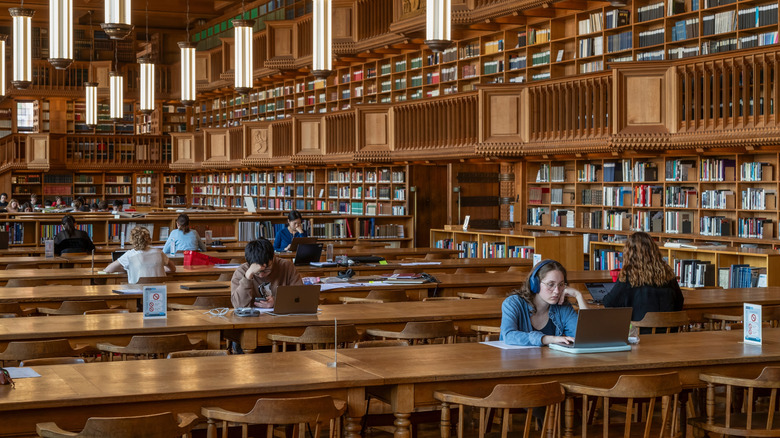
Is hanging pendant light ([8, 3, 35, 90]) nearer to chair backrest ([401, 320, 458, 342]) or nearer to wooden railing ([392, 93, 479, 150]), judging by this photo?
wooden railing ([392, 93, 479, 150])

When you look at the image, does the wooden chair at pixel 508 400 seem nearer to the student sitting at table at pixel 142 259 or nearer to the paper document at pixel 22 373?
the paper document at pixel 22 373

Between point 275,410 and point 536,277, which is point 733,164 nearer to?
point 536,277

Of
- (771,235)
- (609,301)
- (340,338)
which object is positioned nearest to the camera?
(340,338)

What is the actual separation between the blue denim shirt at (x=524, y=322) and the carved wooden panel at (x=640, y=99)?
604cm

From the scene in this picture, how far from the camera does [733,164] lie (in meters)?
10.8

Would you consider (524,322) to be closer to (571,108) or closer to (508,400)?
(508,400)

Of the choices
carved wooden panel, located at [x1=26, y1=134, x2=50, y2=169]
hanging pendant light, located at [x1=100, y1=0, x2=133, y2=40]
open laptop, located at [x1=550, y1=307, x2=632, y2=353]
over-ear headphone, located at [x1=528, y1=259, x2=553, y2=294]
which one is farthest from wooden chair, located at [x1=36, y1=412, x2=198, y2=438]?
carved wooden panel, located at [x1=26, y1=134, x2=50, y2=169]

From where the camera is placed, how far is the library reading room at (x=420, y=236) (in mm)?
3959

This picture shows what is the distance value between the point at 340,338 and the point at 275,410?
1.93 metres

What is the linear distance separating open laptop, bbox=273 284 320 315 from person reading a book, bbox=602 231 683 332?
1.77 meters

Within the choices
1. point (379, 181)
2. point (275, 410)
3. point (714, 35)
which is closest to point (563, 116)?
point (714, 35)

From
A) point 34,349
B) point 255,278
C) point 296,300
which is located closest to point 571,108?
point 255,278

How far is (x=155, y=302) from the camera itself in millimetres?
5652

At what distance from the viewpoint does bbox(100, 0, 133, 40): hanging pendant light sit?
28.8 ft
